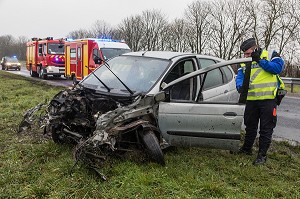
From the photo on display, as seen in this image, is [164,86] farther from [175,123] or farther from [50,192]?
[50,192]

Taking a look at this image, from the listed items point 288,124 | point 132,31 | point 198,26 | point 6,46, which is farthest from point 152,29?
point 288,124

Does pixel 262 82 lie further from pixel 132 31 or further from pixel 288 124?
pixel 132 31

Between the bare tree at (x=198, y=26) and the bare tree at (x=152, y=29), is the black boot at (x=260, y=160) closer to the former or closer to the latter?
the bare tree at (x=198, y=26)

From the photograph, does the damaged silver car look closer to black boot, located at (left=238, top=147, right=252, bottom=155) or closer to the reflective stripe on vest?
the reflective stripe on vest

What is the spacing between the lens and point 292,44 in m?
27.6

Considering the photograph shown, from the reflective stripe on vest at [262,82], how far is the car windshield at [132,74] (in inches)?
48.7

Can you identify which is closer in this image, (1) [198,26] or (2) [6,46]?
(1) [198,26]

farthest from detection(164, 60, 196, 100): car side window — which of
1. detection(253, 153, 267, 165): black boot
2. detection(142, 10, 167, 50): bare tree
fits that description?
detection(142, 10, 167, 50): bare tree

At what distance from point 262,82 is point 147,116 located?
64.4 inches

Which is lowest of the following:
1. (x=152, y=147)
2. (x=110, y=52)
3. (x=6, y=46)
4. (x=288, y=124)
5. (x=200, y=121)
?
(x=288, y=124)

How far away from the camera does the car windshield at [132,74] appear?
4658mm

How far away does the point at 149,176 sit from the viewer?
12.3 ft

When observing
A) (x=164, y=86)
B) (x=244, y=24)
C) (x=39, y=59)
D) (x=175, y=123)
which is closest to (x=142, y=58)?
(x=164, y=86)

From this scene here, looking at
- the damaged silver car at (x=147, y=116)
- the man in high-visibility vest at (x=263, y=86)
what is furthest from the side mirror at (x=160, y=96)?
the man in high-visibility vest at (x=263, y=86)
